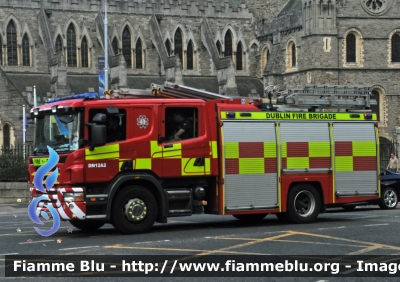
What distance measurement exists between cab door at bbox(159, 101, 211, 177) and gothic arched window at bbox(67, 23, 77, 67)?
35.3m

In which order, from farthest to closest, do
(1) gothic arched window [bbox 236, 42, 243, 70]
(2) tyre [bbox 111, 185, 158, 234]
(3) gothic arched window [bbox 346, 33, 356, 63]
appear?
(1) gothic arched window [bbox 236, 42, 243, 70], (3) gothic arched window [bbox 346, 33, 356, 63], (2) tyre [bbox 111, 185, 158, 234]

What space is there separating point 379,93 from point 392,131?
2376 mm

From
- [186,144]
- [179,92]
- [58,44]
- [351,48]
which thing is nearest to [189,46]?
[58,44]

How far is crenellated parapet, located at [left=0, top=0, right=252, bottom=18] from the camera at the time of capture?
168 feet

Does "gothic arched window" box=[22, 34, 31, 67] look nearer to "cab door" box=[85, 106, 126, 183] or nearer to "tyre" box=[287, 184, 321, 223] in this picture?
"tyre" box=[287, 184, 321, 223]

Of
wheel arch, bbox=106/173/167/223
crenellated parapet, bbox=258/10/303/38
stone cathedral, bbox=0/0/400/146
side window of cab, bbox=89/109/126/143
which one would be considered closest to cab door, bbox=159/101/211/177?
wheel arch, bbox=106/173/167/223

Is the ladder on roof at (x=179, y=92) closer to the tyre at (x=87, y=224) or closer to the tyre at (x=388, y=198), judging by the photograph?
the tyre at (x=87, y=224)

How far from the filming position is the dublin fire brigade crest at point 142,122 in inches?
664

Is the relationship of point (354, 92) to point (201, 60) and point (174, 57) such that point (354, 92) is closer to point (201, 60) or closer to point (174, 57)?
point (174, 57)

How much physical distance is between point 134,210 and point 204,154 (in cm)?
187

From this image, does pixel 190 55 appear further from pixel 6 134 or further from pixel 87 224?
pixel 87 224

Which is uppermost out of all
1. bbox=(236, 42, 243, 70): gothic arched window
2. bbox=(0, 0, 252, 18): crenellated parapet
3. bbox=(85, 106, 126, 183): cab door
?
bbox=(0, 0, 252, 18): crenellated parapet

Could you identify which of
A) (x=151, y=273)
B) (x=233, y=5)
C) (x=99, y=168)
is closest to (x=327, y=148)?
(x=99, y=168)

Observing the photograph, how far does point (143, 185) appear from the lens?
17125mm
